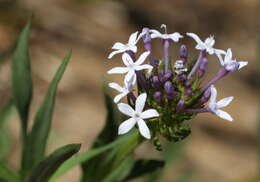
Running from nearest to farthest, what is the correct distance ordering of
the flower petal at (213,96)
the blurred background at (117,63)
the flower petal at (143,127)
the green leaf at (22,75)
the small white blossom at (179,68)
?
the flower petal at (143,127), the flower petal at (213,96), the small white blossom at (179,68), the green leaf at (22,75), the blurred background at (117,63)

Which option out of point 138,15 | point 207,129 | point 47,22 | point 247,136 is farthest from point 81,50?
point 247,136

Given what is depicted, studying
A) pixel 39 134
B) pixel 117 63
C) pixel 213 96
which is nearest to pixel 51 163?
pixel 39 134

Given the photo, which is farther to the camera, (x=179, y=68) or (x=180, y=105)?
(x=179, y=68)

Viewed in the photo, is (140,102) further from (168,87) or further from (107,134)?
(107,134)

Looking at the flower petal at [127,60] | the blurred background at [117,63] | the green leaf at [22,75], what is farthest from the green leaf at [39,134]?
the blurred background at [117,63]

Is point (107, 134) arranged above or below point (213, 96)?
below

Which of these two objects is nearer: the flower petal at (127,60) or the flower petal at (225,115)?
the flower petal at (225,115)

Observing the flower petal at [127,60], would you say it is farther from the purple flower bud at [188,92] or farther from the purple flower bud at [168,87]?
the purple flower bud at [188,92]
